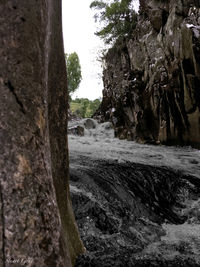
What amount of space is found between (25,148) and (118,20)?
1924 centimetres

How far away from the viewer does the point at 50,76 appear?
2.18 metres

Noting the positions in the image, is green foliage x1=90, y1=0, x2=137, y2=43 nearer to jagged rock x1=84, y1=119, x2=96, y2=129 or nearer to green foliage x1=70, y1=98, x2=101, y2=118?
jagged rock x1=84, y1=119, x2=96, y2=129

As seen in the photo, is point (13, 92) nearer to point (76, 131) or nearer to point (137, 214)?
point (137, 214)

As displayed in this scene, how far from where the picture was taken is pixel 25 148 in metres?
1.26

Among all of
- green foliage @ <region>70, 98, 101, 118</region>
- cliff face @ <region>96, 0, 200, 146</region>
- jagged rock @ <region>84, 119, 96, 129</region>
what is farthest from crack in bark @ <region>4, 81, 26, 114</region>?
green foliage @ <region>70, 98, 101, 118</region>

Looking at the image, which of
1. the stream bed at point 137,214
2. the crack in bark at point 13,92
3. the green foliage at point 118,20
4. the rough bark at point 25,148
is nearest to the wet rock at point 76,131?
the green foliage at point 118,20

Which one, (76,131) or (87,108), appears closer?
(76,131)

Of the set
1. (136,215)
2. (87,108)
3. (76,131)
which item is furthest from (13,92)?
(87,108)

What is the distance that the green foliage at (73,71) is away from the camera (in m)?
48.1

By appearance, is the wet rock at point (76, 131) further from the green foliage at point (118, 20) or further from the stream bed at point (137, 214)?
the stream bed at point (137, 214)

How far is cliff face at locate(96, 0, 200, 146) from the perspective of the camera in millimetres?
8836

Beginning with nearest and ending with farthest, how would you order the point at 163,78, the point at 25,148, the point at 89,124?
1. the point at 25,148
2. the point at 163,78
3. the point at 89,124

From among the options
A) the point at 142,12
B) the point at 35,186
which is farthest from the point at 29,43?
the point at 142,12

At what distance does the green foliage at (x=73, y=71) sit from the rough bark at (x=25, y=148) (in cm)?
4778
